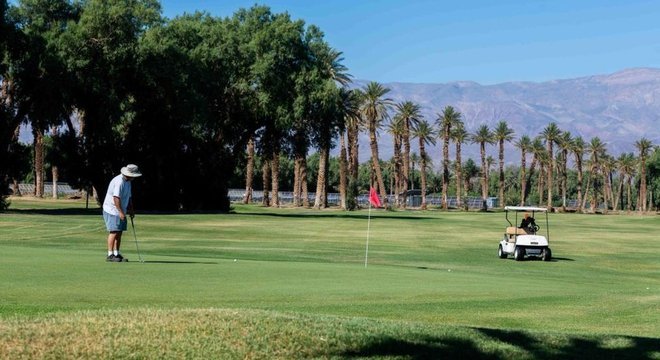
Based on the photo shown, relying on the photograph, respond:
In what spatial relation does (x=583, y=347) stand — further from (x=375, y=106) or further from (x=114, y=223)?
(x=375, y=106)

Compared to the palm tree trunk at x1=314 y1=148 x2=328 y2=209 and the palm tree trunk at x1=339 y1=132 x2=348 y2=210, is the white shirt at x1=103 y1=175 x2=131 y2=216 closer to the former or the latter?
the palm tree trunk at x1=314 y1=148 x2=328 y2=209

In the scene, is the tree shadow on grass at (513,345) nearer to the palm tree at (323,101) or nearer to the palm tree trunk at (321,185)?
the palm tree at (323,101)

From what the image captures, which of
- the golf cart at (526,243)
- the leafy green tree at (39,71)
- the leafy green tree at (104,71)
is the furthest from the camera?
the leafy green tree at (104,71)

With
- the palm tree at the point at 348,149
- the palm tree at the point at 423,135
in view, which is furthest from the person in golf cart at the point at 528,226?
the palm tree at the point at 423,135

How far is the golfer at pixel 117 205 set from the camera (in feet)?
63.2

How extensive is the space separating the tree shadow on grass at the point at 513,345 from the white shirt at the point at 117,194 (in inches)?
413

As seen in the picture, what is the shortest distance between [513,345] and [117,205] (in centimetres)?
1123

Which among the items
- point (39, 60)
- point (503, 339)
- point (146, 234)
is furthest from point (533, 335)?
point (39, 60)

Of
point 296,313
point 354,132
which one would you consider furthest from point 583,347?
point 354,132

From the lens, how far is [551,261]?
3681 centimetres

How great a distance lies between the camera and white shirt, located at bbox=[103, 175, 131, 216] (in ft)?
63.2

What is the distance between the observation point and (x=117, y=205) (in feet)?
63.1

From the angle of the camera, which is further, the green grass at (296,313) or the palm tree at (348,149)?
the palm tree at (348,149)

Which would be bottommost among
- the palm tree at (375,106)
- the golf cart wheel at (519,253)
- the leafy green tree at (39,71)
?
the golf cart wheel at (519,253)
